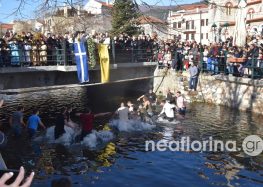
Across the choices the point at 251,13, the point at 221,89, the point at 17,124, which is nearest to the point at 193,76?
the point at 221,89

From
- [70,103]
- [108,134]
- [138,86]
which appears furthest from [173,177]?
[138,86]

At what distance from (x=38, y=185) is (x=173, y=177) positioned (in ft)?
13.2

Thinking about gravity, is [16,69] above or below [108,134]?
above

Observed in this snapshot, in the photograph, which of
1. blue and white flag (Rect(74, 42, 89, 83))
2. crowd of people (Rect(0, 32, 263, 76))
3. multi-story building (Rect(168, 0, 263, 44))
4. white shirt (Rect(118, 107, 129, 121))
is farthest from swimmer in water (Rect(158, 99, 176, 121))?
blue and white flag (Rect(74, 42, 89, 83))

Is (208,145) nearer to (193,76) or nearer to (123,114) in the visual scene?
(123,114)

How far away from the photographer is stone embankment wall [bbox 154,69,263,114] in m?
21.7

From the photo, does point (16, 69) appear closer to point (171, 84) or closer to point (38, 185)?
point (38, 185)

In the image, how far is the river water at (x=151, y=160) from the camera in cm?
1157

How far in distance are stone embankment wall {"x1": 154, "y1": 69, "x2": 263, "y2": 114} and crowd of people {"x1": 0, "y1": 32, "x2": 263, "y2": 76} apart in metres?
0.71

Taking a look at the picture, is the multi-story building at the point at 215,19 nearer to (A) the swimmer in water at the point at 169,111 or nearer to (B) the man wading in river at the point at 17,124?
(A) the swimmer in water at the point at 169,111

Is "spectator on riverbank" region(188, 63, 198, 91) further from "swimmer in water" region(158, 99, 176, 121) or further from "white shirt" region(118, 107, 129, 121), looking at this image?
"white shirt" region(118, 107, 129, 121)

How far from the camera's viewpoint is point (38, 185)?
438 inches

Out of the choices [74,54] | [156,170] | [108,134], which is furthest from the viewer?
[74,54]

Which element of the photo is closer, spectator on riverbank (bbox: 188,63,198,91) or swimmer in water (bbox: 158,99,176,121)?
swimmer in water (bbox: 158,99,176,121)
